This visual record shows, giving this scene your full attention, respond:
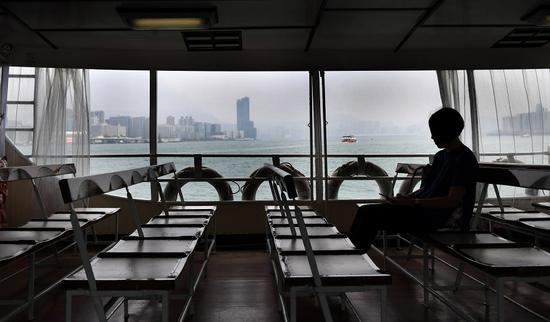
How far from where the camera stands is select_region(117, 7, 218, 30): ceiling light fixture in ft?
7.51

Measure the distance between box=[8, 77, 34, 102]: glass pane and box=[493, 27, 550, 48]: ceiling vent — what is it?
3.79m

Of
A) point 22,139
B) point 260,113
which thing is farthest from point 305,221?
point 260,113

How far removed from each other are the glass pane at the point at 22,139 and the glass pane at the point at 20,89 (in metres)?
0.28

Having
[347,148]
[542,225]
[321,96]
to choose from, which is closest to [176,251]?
[542,225]

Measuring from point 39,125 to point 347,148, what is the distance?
2337 centimetres

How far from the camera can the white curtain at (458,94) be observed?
372cm

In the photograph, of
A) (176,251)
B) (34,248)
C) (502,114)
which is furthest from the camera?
(502,114)

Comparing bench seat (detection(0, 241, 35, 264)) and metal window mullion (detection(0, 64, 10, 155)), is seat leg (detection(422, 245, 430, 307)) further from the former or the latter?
metal window mullion (detection(0, 64, 10, 155))

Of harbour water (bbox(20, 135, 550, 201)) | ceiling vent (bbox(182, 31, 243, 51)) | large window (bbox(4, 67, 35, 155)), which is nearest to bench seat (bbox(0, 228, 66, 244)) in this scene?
ceiling vent (bbox(182, 31, 243, 51))

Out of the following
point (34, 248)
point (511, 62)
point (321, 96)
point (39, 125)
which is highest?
point (511, 62)

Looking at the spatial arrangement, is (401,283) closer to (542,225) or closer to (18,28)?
(542,225)

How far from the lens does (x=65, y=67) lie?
320 cm

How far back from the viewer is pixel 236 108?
1056 inches

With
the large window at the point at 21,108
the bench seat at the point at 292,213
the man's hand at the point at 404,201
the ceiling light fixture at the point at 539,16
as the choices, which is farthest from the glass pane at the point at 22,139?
the ceiling light fixture at the point at 539,16
